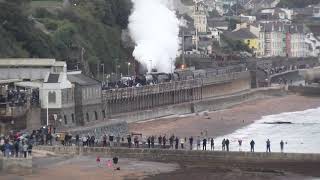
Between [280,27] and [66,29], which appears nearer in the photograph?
[66,29]

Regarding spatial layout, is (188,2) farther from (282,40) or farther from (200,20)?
(200,20)

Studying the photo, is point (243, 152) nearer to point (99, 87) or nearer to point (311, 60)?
point (99, 87)

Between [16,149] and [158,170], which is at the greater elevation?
[16,149]

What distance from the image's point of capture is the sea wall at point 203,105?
223ft

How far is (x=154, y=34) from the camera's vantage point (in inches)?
3829

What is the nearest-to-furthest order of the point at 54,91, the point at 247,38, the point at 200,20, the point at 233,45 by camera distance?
the point at 54,91 → the point at 233,45 → the point at 200,20 → the point at 247,38

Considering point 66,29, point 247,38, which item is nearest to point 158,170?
point 66,29

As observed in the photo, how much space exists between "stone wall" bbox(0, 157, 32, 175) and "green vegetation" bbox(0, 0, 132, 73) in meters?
29.1

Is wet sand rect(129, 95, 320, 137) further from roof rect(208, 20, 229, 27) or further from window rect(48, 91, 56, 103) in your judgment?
roof rect(208, 20, 229, 27)

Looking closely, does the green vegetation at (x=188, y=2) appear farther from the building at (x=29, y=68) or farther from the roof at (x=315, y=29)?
the building at (x=29, y=68)

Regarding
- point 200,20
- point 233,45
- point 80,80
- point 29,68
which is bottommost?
point 80,80

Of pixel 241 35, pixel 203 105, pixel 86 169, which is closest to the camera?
pixel 86 169

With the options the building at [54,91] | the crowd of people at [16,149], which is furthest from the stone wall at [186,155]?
the building at [54,91]

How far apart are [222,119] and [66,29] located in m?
18.1
